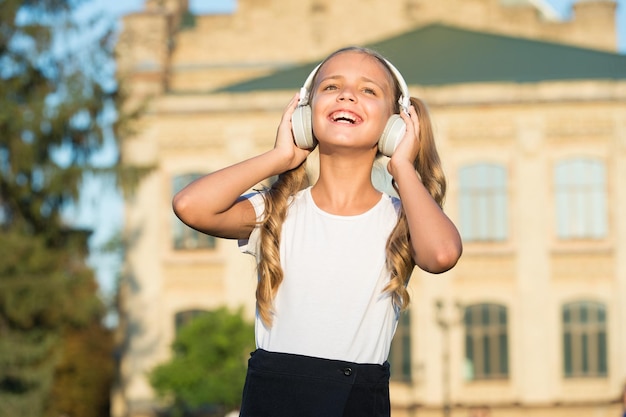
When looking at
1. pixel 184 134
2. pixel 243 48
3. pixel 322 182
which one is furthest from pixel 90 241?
pixel 322 182

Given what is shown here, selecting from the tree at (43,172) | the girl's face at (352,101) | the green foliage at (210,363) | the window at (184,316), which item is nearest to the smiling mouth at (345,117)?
the girl's face at (352,101)

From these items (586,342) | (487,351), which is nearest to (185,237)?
(487,351)

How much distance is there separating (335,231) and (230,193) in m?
0.29

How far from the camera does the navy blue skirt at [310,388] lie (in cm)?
341

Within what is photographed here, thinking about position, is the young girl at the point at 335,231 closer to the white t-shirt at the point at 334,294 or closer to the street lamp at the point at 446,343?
the white t-shirt at the point at 334,294

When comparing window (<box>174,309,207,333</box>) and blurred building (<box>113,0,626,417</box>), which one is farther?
window (<box>174,309,207,333</box>)

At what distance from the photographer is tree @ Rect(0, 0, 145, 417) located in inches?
1187

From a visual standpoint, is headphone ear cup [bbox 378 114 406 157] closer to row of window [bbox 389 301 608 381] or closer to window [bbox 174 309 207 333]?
row of window [bbox 389 301 608 381]

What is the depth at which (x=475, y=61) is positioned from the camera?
42.9 meters

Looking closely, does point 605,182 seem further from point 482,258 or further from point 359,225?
point 359,225

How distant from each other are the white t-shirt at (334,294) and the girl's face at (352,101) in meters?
0.21

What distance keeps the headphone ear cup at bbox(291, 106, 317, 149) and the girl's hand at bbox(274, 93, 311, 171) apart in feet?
0.11

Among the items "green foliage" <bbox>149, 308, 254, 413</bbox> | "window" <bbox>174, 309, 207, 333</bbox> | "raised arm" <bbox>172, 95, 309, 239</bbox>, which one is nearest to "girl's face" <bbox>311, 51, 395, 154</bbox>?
"raised arm" <bbox>172, 95, 309, 239</bbox>

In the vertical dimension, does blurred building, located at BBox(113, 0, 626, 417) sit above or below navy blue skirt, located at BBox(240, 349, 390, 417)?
above
